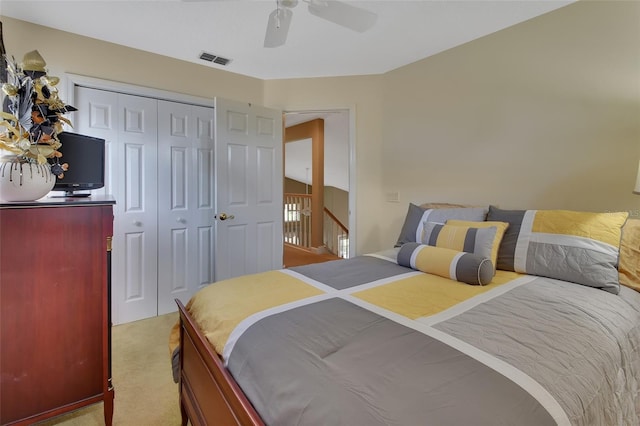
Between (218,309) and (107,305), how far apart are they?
0.69 m

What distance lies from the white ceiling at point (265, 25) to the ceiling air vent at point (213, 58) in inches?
2.1

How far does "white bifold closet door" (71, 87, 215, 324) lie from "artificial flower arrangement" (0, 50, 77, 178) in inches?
51.5

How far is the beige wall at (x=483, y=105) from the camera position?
6.27 feet

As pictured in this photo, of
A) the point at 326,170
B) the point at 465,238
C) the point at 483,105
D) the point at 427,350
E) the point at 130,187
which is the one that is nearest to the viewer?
the point at 427,350

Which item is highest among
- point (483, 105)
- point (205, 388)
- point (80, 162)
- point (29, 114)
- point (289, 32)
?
point (289, 32)

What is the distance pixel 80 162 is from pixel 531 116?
3008mm

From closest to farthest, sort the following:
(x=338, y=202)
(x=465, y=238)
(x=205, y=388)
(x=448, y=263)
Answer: (x=205, y=388) → (x=448, y=263) → (x=465, y=238) → (x=338, y=202)

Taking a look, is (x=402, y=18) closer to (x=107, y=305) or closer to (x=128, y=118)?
(x=128, y=118)

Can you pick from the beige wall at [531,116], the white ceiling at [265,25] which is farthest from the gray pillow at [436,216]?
the white ceiling at [265,25]

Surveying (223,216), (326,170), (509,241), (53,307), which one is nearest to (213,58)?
(223,216)

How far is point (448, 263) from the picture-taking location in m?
1.63

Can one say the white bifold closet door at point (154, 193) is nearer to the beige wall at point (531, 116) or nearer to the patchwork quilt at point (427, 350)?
the patchwork quilt at point (427, 350)

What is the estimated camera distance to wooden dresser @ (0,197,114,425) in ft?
4.09

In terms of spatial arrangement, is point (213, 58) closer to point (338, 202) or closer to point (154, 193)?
point (154, 193)
